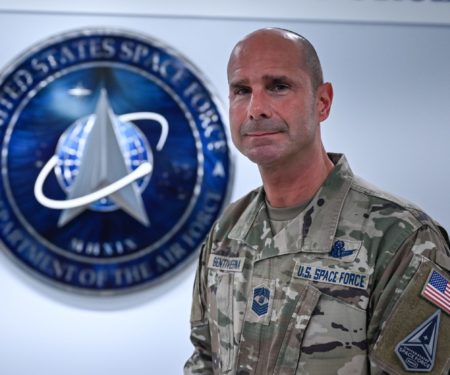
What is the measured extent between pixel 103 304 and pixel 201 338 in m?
1.21

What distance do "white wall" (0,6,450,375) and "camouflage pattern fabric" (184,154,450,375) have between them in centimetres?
122

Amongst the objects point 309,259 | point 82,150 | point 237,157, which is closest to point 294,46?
point 309,259

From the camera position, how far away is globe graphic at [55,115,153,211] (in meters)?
2.38

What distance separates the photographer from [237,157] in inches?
94.6

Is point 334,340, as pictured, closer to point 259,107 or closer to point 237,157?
point 259,107

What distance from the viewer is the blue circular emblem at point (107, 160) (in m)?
2.37

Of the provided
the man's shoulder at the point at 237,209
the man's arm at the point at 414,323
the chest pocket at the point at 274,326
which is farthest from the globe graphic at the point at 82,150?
the man's arm at the point at 414,323

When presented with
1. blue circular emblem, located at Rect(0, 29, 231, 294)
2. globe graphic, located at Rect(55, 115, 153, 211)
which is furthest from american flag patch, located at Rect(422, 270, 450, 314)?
globe graphic, located at Rect(55, 115, 153, 211)

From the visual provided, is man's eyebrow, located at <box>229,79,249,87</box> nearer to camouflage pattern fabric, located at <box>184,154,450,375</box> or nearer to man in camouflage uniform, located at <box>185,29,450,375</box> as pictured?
man in camouflage uniform, located at <box>185,29,450,375</box>

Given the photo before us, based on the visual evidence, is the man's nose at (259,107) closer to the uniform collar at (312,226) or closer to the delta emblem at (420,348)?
the uniform collar at (312,226)

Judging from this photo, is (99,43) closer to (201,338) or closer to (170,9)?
(170,9)

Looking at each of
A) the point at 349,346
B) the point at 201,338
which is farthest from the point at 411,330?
the point at 201,338

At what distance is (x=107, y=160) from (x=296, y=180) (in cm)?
137

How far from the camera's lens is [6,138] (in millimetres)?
2375
